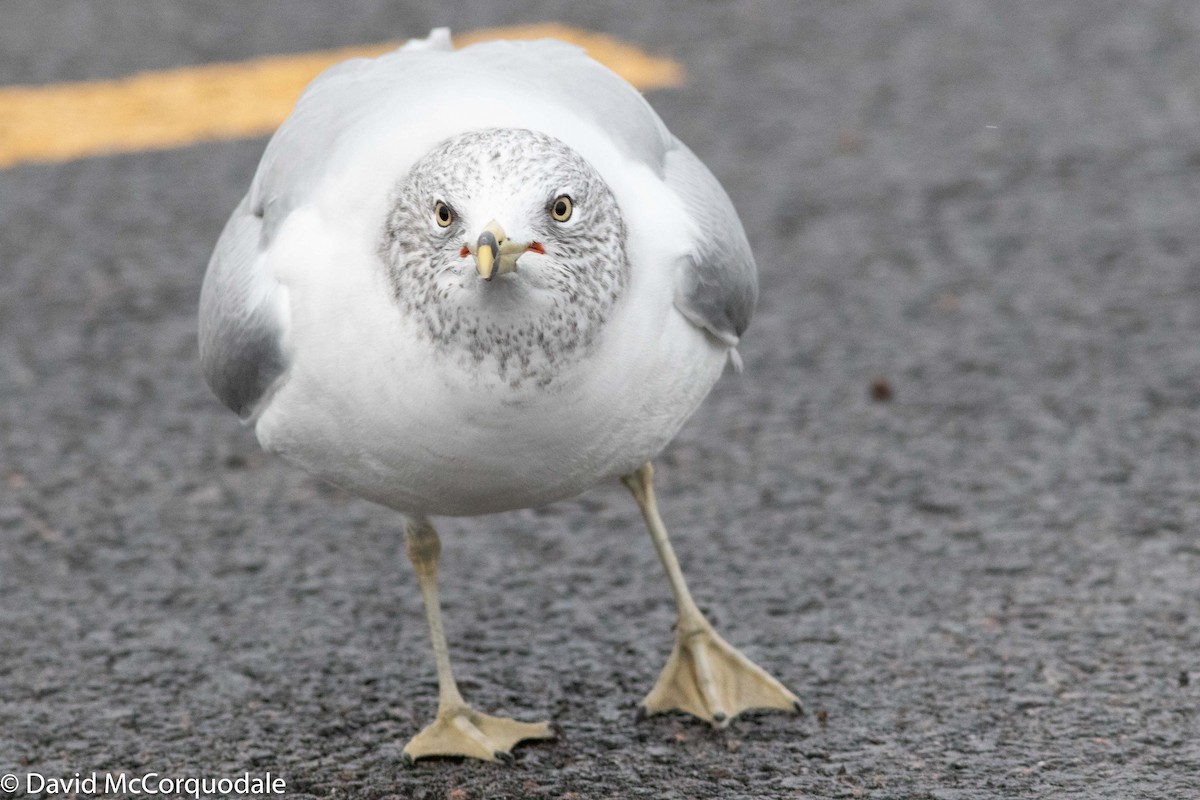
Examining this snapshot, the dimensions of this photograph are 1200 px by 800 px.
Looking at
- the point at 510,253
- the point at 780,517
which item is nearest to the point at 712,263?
the point at 510,253

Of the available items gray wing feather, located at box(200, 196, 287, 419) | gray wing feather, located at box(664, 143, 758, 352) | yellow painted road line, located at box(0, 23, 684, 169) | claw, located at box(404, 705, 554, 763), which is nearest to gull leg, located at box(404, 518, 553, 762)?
claw, located at box(404, 705, 554, 763)

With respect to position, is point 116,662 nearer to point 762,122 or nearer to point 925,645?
point 925,645

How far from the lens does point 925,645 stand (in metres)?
3.67

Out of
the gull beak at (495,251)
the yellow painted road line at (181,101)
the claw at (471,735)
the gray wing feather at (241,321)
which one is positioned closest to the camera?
the gull beak at (495,251)

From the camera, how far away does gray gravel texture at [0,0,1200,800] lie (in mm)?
3371

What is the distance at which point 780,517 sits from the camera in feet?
14.1

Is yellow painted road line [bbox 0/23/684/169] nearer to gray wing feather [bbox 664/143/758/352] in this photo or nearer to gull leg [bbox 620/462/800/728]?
gray wing feather [bbox 664/143/758/352]

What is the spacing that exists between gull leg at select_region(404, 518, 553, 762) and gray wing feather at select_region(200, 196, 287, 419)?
0.43m

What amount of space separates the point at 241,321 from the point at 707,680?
1089 millimetres

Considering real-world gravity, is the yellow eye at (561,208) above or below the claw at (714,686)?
above

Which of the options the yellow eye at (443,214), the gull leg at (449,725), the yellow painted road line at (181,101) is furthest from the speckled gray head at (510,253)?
the yellow painted road line at (181,101)

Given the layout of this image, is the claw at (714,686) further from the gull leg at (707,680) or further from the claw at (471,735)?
the claw at (471,735)

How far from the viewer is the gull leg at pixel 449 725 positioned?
11.0 feet

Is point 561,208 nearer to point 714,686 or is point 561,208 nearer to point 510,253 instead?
point 510,253
